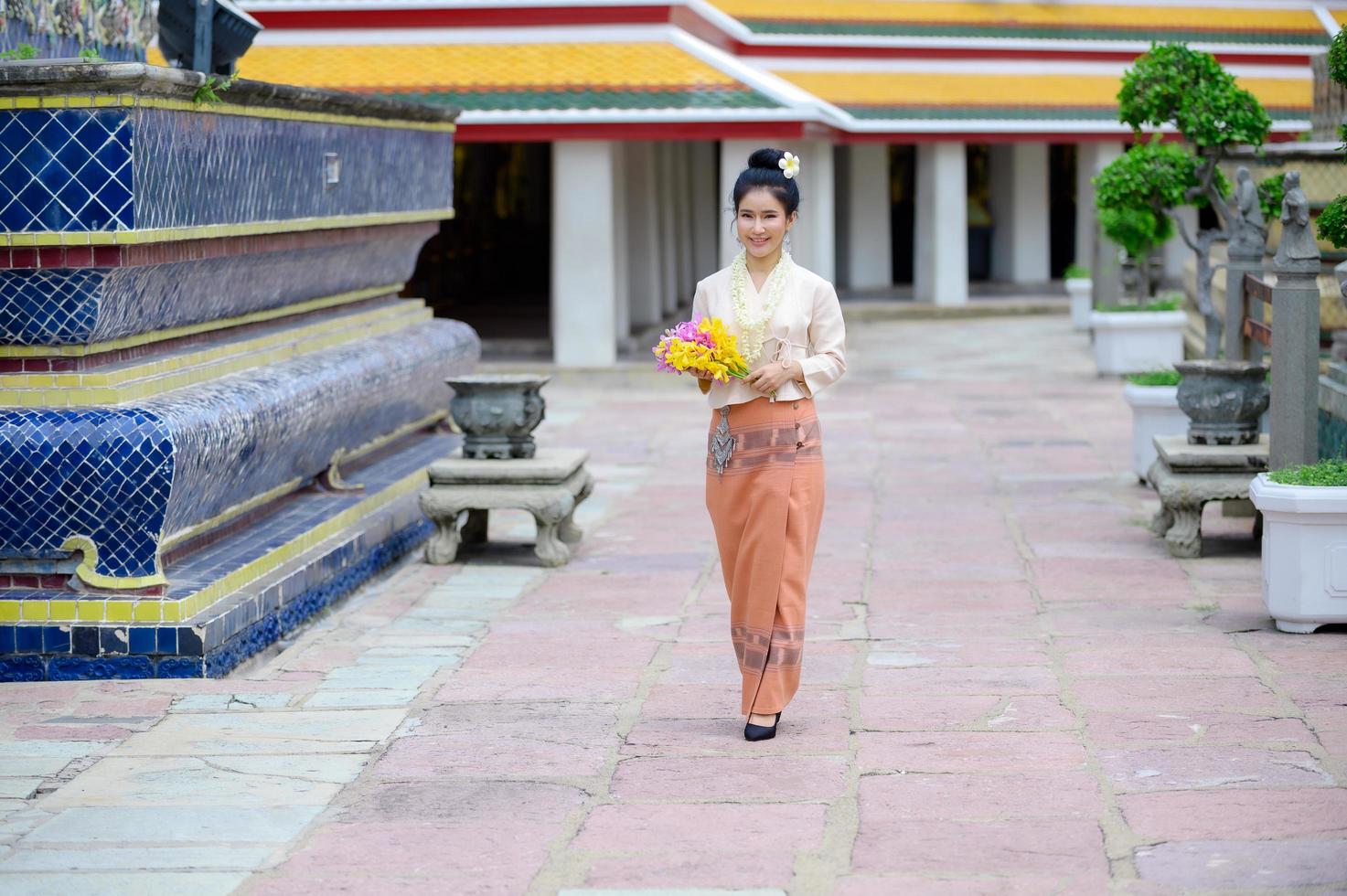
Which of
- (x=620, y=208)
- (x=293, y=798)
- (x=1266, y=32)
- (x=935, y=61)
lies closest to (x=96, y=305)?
(x=293, y=798)

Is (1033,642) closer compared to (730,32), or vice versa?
(1033,642)

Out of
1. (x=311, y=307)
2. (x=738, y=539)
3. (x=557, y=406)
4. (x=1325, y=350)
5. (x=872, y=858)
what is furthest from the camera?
(x=557, y=406)

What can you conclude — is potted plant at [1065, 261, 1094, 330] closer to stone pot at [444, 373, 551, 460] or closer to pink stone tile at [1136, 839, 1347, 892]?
stone pot at [444, 373, 551, 460]

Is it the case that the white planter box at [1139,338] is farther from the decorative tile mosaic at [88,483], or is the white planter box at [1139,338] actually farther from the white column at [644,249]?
the decorative tile mosaic at [88,483]

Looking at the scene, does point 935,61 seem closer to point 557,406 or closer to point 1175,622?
point 557,406

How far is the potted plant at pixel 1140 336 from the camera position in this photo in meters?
17.0

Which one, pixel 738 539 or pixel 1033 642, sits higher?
pixel 738 539

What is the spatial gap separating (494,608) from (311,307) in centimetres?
208

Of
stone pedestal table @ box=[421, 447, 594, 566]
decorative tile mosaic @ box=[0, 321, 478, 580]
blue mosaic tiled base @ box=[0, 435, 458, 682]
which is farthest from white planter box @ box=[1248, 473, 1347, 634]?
decorative tile mosaic @ box=[0, 321, 478, 580]

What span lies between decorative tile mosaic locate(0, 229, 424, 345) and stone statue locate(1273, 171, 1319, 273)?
4483 mm

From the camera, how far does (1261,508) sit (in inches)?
279

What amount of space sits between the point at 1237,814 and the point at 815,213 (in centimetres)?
1734

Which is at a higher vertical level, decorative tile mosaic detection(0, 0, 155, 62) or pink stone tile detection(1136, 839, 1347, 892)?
decorative tile mosaic detection(0, 0, 155, 62)

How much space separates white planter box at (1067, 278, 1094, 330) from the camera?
22578 mm
